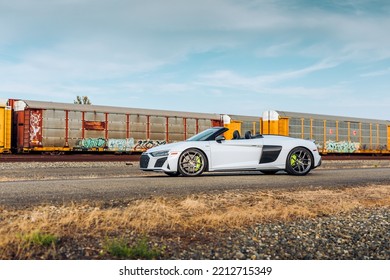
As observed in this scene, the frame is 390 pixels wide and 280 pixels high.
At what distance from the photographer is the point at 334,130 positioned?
29719mm

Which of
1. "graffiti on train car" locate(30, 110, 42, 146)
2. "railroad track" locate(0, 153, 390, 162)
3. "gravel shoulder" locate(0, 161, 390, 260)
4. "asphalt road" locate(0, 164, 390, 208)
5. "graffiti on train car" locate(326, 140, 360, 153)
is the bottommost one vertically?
"gravel shoulder" locate(0, 161, 390, 260)

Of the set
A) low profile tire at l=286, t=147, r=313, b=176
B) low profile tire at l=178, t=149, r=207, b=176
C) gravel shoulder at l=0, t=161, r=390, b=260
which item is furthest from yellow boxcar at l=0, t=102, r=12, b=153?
gravel shoulder at l=0, t=161, r=390, b=260

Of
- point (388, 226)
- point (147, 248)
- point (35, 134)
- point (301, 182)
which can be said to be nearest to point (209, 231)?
point (147, 248)

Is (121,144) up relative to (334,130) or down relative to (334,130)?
down

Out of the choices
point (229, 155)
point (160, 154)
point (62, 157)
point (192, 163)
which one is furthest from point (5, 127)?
point (229, 155)

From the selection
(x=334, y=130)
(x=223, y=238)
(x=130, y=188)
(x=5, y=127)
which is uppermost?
(x=334, y=130)

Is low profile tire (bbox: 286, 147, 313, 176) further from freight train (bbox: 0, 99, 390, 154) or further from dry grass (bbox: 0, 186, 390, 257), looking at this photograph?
freight train (bbox: 0, 99, 390, 154)

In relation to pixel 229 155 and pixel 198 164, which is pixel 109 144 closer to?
pixel 198 164

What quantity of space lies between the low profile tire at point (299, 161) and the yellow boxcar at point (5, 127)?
17.2m

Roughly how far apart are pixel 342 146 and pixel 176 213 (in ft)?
89.1

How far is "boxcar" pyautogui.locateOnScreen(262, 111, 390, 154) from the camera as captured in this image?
27469mm

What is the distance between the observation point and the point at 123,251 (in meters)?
3.46

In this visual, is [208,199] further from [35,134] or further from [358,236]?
[35,134]

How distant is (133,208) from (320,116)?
85.6 ft
